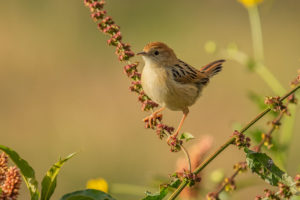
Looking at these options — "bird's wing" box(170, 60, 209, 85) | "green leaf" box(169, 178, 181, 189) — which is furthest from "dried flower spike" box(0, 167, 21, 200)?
"bird's wing" box(170, 60, 209, 85)

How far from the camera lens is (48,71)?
1288 centimetres

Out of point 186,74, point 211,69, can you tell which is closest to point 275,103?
point 186,74

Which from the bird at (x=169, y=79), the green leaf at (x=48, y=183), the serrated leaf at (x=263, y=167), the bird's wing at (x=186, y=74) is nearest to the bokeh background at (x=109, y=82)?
the bird's wing at (x=186, y=74)

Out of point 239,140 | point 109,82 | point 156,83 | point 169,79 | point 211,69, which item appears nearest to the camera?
point 239,140

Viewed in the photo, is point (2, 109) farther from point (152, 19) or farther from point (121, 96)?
point (152, 19)

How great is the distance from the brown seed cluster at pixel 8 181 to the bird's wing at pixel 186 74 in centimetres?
260

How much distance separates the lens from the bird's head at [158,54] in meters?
4.07

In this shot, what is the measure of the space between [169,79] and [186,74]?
185 mm

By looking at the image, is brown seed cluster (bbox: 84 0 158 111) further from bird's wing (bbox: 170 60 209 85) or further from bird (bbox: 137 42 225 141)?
bird's wing (bbox: 170 60 209 85)

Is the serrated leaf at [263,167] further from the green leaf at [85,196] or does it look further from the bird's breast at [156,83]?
the bird's breast at [156,83]

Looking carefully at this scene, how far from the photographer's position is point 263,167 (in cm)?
188

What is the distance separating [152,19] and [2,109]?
4142 millimetres

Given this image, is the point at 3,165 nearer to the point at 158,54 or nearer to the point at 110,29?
the point at 110,29

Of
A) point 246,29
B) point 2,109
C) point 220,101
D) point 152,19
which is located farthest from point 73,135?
point 246,29
